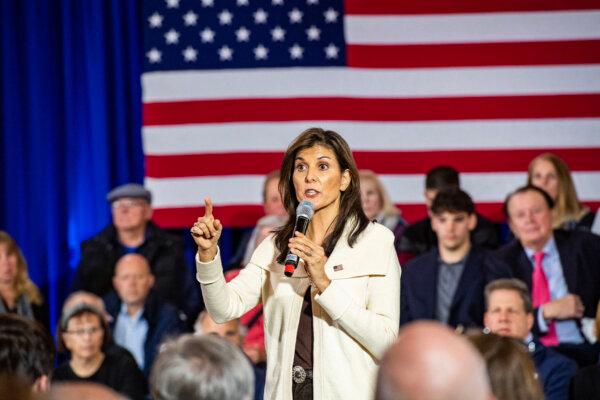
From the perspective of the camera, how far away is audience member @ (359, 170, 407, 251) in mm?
6098

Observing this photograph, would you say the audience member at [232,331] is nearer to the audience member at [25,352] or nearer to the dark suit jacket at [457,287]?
the dark suit jacket at [457,287]

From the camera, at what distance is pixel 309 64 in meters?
6.88

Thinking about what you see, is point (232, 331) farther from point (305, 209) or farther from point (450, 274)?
point (305, 209)

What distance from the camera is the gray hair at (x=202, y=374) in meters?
1.88

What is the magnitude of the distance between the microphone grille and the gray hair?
1.11 metres

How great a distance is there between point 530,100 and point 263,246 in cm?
400

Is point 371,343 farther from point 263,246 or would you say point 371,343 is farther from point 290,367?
point 263,246

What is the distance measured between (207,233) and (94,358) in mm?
2505

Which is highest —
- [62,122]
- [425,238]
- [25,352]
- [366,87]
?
[366,87]

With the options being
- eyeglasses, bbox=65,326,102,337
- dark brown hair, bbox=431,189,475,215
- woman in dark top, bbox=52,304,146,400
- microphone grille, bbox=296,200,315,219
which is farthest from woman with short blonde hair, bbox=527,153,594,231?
microphone grille, bbox=296,200,315,219

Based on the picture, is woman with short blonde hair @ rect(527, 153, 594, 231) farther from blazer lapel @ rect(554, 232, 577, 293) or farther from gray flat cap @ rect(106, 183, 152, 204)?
gray flat cap @ rect(106, 183, 152, 204)

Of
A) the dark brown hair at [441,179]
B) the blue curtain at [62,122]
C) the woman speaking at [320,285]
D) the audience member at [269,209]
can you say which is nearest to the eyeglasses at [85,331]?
the audience member at [269,209]

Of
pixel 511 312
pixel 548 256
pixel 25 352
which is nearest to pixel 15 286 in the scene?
pixel 511 312

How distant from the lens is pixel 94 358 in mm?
5316
